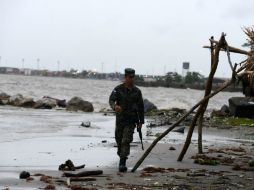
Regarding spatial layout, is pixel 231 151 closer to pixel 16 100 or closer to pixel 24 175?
pixel 24 175

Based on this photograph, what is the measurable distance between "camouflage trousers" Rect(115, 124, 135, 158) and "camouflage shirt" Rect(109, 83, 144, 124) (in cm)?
12

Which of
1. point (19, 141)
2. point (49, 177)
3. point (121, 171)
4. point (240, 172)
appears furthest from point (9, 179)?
point (19, 141)

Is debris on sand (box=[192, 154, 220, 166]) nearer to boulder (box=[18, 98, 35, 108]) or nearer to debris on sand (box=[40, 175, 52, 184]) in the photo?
debris on sand (box=[40, 175, 52, 184])

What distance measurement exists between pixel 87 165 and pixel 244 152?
5.43 meters

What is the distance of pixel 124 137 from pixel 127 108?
1.95ft

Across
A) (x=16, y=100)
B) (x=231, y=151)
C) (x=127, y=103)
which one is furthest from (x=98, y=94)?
(x=127, y=103)

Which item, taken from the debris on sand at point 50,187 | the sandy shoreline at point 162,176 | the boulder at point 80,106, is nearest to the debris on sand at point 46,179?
the sandy shoreline at point 162,176

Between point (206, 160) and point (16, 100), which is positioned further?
point (16, 100)

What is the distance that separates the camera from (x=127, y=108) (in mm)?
11398

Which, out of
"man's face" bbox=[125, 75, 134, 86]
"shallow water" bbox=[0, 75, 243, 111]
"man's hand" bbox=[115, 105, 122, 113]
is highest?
"man's face" bbox=[125, 75, 134, 86]

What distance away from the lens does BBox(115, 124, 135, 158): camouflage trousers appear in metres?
11.2

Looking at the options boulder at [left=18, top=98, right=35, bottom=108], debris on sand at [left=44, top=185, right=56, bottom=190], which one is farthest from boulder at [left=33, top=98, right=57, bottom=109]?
debris on sand at [left=44, top=185, right=56, bottom=190]

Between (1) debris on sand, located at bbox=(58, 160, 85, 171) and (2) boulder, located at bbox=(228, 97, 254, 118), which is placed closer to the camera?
(1) debris on sand, located at bbox=(58, 160, 85, 171)

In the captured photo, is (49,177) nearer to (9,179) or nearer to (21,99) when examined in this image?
(9,179)
